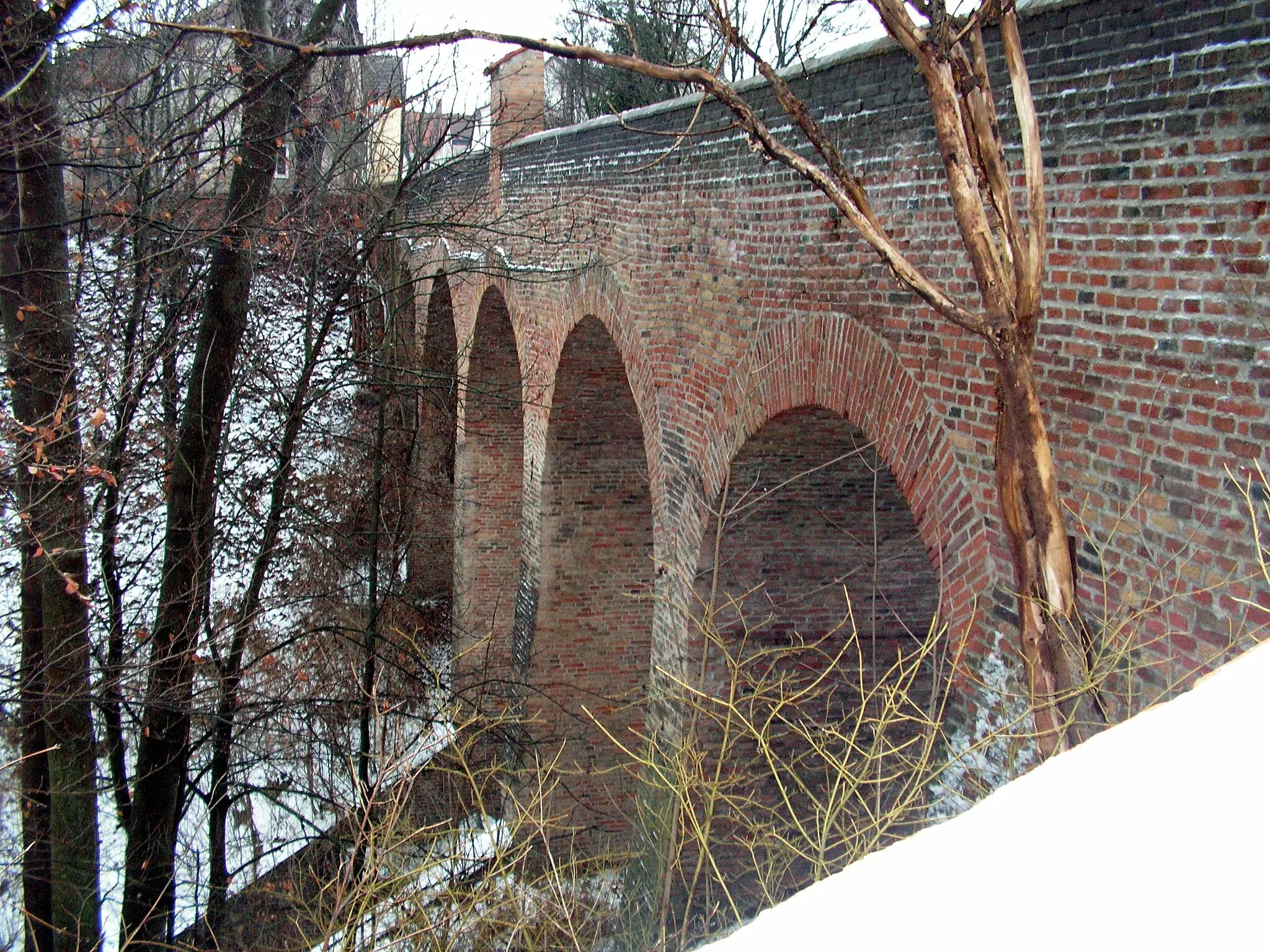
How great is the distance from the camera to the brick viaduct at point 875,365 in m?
3.06

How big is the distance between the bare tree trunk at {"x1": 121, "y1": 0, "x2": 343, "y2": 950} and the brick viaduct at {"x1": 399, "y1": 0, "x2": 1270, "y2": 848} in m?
2.09

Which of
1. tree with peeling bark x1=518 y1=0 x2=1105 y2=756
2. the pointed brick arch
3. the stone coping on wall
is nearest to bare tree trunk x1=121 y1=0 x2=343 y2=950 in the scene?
the stone coping on wall

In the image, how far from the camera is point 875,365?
4633 millimetres

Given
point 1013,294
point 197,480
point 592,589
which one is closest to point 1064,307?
point 1013,294

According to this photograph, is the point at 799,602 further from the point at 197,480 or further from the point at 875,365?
the point at 197,480

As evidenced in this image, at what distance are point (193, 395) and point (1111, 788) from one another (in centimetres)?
668

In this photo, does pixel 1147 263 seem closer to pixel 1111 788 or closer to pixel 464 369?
pixel 1111 788

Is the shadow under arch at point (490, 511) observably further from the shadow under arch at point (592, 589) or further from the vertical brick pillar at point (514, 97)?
the shadow under arch at point (592, 589)

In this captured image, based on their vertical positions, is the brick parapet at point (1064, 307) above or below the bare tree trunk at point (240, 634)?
above

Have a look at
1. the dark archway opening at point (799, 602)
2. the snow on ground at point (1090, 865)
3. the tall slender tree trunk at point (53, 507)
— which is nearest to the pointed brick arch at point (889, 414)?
the dark archway opening at point (799, 602)

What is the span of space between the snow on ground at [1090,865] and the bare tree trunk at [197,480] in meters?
6.03

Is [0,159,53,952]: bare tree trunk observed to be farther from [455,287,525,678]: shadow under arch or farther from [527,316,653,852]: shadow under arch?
[455,287,525,678]: shadow under arch

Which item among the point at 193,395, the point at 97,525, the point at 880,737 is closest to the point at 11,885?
the point at 97,525

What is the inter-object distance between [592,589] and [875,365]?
628 centimetres
